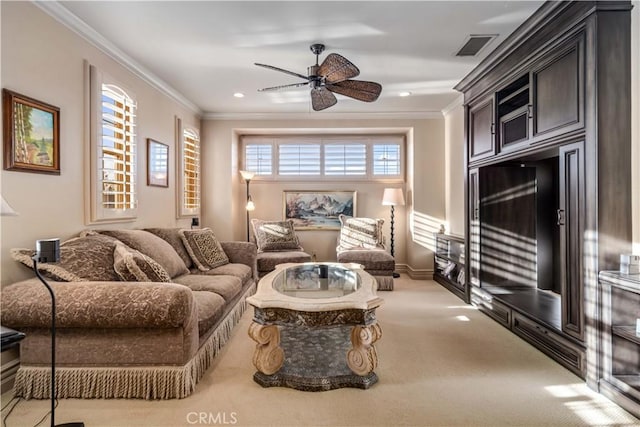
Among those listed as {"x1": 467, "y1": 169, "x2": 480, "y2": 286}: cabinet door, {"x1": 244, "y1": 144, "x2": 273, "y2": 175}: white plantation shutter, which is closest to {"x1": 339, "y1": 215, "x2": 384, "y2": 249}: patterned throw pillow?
{"x1": 467, "y1": 169, "x2": 480, "y2": 286}: cabinet door

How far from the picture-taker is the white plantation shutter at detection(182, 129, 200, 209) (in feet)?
16.0

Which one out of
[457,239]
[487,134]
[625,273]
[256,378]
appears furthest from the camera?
[457,239]

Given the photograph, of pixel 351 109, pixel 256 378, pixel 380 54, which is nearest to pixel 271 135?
pixel 351 109

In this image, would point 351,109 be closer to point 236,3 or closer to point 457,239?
point 457,239

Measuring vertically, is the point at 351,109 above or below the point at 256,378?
above

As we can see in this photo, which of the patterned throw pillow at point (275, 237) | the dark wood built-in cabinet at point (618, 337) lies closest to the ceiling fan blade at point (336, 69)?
the dark wood built-in cabinet at point (618, 337)

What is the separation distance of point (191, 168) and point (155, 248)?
7.44 feet

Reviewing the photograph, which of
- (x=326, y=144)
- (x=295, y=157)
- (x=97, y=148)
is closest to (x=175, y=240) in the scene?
(x=97, y=148)

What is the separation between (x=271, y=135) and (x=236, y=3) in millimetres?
3462

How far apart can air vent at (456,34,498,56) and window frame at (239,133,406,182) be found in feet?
8.49

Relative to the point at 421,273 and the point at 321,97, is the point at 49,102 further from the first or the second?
the point at 421,273

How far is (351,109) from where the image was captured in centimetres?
518

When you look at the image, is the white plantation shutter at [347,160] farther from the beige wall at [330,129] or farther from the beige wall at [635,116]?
the beige wall at [635,116]

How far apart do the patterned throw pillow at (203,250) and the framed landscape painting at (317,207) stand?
2.17 meters
